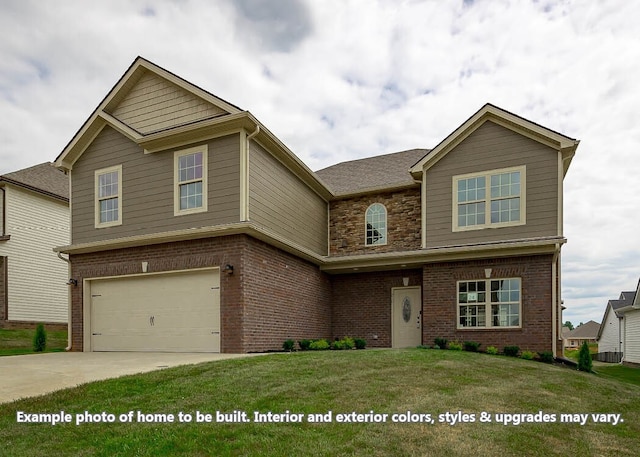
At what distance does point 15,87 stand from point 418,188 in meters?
14.1

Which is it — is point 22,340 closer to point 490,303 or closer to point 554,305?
point 490,303

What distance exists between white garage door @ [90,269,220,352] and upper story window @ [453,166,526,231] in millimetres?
7578

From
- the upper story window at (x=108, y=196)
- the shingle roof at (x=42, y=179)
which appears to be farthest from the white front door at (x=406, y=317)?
the shingle roof at (x=42, y=179)

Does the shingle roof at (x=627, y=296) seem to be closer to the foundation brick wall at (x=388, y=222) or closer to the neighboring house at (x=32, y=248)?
the foundation brick wall at (x=388, y=222)

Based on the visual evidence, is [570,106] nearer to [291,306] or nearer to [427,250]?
[427,250]

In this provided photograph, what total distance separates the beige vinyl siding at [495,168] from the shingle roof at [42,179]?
1601 cm

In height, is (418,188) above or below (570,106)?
below

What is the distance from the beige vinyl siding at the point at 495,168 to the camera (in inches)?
518

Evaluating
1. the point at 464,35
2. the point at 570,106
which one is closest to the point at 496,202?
the point at 570,106

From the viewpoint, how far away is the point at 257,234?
39.1 feet

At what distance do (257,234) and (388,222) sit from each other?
5811 mm

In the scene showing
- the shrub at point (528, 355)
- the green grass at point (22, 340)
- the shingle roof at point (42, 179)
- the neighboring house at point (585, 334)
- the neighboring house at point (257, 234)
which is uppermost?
the shingle roof at point (42, 179)

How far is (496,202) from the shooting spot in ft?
45.3

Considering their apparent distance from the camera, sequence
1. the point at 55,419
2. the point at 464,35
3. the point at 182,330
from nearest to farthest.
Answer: the point at 55,419 < the point at 464,35 < the point at 182,330
